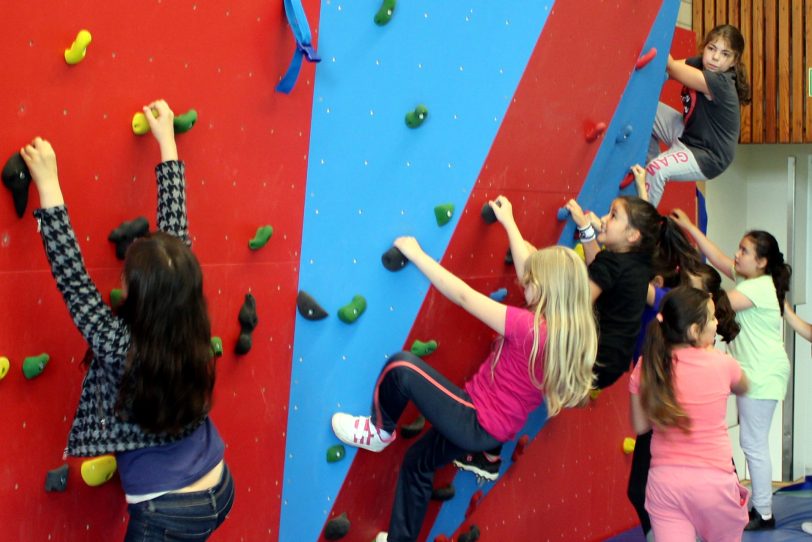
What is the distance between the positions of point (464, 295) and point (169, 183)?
98 centimetres

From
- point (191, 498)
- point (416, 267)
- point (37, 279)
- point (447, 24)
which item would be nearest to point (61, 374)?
point (37, 279)

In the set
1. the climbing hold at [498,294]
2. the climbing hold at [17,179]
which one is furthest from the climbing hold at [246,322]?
the climbing hold at [498,294]

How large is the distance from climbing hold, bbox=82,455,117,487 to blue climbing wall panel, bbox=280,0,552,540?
62 centimetres

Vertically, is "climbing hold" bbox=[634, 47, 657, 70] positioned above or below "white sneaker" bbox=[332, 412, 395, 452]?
above

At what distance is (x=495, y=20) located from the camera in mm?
3070

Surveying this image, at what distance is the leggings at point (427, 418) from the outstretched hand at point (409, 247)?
0.31m

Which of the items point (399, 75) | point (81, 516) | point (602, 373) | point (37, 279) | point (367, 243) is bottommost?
point (602, 373)

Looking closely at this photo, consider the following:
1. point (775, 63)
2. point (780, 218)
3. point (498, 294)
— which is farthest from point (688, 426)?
point (780, 218)

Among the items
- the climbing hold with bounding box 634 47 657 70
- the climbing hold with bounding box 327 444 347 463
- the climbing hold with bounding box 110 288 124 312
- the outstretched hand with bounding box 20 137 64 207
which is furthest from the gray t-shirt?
the outstretched hand with bounding box 20 137 64 207

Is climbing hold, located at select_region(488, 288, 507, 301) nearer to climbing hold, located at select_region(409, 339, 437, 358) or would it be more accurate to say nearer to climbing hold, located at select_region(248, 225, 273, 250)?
climbing hold, located at select_region(409, 339, 437, 358)

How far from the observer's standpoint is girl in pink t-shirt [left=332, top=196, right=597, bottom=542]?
8.78 ft

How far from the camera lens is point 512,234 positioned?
3.07 m

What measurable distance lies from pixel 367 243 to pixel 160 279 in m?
1.01

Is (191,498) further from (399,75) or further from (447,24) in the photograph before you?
(447,24)
